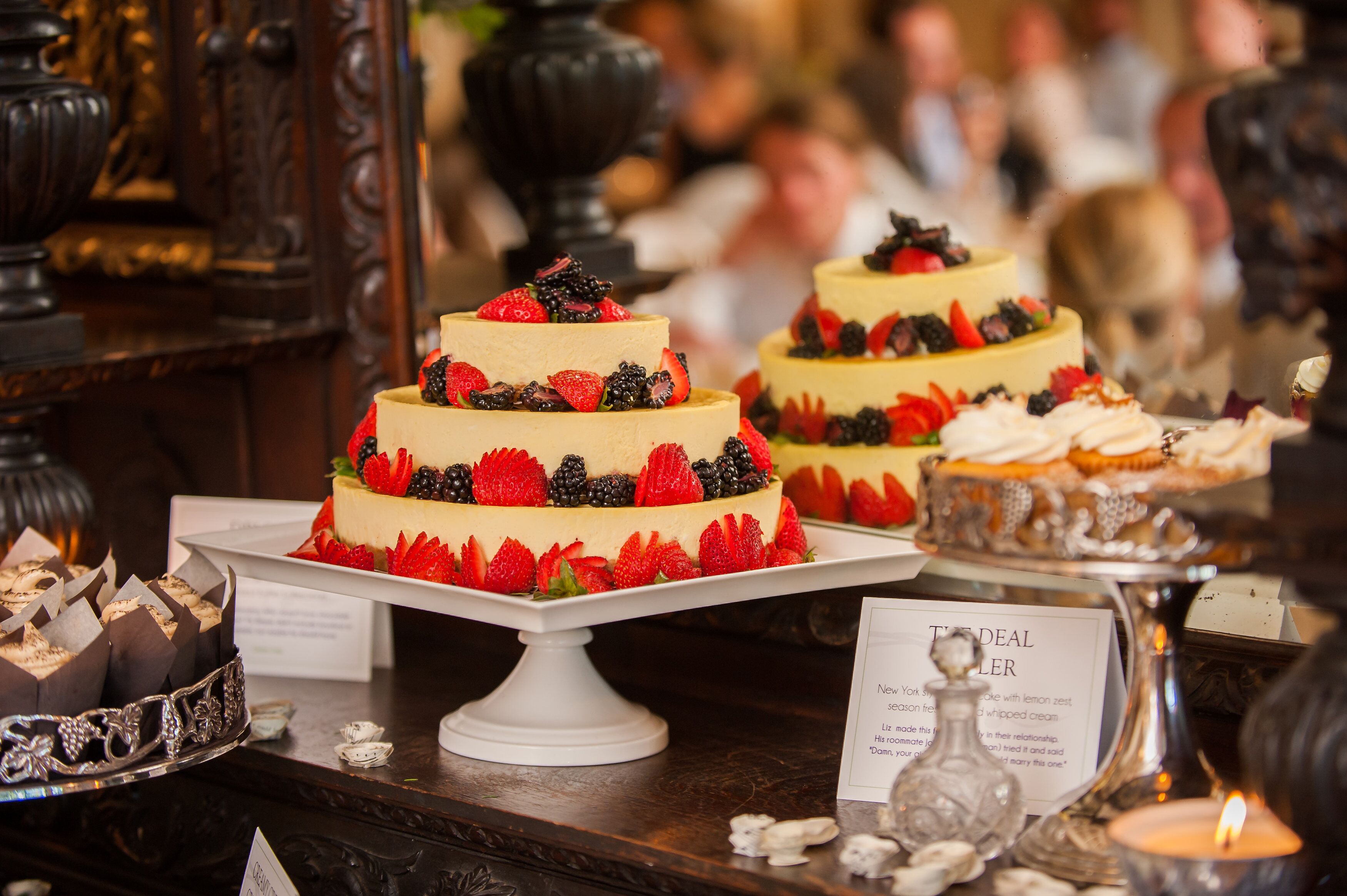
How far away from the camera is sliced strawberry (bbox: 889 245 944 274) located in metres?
1.82

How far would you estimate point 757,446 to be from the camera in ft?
5.31

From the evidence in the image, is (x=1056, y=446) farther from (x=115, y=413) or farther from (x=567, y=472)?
(x=115, y=413)

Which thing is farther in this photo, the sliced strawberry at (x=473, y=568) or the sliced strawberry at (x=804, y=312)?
the sliced strawberry at (x=804, y=312)

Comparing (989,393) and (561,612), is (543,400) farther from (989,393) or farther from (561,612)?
(989,393)

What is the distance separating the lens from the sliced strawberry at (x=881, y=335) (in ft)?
5.88

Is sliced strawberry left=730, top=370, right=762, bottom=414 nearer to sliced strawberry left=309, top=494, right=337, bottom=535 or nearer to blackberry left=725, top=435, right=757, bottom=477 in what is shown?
blackberry left=725, top=435, right=757, bottom=477

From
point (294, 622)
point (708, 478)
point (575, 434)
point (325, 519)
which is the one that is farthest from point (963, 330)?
point (294, 622)

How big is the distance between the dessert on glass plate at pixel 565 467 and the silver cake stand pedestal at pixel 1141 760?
38 cm

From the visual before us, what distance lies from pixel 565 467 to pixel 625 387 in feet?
0.33

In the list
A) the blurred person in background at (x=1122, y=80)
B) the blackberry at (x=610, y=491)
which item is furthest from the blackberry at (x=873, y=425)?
the blurred person in background at (x=1122, y=80)

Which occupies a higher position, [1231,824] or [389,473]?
[389,473]

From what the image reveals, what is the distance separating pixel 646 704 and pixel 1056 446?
2.54 feet

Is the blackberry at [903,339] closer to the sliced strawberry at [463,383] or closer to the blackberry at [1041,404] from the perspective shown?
the blackberry at [1041,404]

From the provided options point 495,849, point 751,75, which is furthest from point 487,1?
point 751,75
